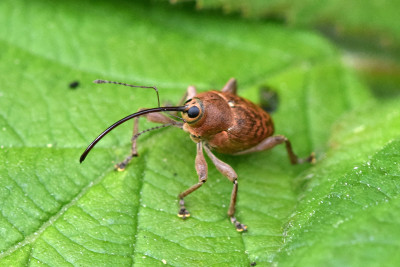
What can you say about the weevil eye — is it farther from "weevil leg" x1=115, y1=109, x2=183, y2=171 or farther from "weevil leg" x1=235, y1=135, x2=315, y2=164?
"weevil leg" x1=235, y1=135, x2=315, y2=164

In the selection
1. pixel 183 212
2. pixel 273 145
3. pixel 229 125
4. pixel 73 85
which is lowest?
pixel 273 145

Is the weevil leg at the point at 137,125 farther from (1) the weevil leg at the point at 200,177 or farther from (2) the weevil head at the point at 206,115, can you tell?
(1) the weevil leg at the point at 200,177

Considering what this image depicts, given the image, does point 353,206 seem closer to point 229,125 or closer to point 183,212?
point 183,212

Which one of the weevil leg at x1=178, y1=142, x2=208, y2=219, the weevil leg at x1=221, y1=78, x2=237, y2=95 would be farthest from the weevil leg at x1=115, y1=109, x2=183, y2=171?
the weevil leg at x1=221, y1=78, x2=237, y2=95

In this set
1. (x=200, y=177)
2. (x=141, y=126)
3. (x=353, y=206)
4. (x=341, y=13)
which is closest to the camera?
(x=353, y=206)

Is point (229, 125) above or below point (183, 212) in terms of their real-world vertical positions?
above

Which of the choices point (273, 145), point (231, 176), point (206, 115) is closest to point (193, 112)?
point (206, 115)

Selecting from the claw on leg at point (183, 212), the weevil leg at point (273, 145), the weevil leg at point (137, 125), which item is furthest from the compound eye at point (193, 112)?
the claw on leg at point (183, 212)
